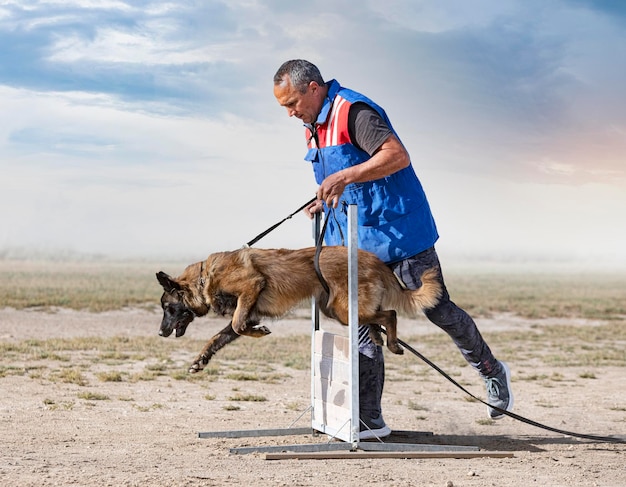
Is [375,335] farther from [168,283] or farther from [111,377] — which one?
[111,377]

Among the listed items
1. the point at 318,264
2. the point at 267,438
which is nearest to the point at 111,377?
the point at 267,438

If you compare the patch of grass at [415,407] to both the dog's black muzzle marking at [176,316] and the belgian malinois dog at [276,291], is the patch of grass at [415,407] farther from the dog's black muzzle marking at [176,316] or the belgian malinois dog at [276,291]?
the dog's black muzzle marking at [176,316]

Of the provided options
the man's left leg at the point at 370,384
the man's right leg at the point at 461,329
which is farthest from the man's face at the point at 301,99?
the man's left leg at the point at 370,384

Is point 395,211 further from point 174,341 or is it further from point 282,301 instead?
point 174,341

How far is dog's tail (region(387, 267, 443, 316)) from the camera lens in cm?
666

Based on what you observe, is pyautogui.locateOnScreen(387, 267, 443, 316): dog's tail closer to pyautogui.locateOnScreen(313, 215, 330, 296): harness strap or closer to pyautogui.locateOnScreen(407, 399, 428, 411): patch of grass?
pyautogui.locateOnScreen(313, 215, 330, 296): harness strap

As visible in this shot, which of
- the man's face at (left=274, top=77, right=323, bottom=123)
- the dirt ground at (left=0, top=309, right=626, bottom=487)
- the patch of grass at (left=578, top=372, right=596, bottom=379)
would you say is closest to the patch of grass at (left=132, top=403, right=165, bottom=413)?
the dirt ground at (left=0, top=309, right=626, bottom=487)

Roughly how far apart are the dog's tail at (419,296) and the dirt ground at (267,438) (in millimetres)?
1169

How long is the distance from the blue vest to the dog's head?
1.30 m

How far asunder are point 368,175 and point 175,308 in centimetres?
187

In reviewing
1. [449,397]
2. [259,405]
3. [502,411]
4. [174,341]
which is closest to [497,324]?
[174,341]

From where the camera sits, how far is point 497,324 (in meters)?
33.9

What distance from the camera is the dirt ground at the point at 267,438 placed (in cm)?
604

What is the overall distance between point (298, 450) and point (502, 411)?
5.94 ft
